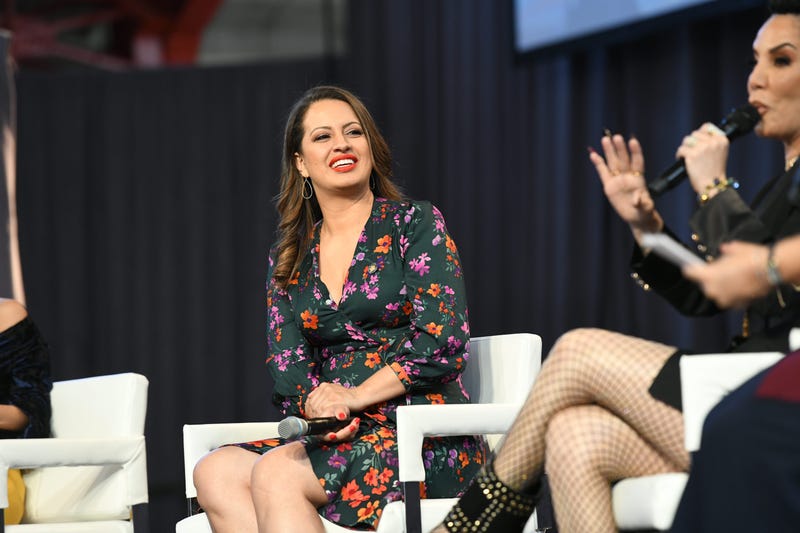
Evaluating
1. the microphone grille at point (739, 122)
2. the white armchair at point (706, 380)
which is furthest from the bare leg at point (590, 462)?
the microphone grille at point (739, 122)

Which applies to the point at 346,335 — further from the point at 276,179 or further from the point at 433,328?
the point at 276,179

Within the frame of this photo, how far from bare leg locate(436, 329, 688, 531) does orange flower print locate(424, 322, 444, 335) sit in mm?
585

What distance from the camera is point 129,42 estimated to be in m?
9.21

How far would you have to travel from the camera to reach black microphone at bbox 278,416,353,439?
90.3 inches

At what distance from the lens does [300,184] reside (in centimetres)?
306

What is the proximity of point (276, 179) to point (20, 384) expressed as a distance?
10.8 ft

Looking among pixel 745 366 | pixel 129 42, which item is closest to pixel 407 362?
pixel 745 366

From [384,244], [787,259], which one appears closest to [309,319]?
[384,244]

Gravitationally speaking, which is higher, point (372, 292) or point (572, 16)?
point (572, 16)

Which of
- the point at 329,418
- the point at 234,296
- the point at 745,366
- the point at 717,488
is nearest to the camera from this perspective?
the point at 717,488

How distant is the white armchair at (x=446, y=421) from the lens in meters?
2.37

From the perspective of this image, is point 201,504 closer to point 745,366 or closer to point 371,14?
point 745,366

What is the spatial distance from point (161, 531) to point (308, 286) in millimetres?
3412

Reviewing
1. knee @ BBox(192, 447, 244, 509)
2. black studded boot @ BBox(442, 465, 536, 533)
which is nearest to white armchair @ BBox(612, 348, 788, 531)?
black studded boot @ BBox(442, 465, 536, 533)
